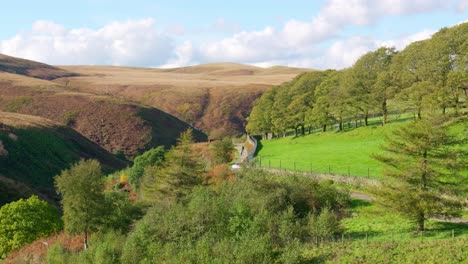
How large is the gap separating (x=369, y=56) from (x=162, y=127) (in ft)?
256

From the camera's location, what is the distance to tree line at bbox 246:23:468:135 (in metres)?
56.6

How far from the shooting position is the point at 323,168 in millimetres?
51031

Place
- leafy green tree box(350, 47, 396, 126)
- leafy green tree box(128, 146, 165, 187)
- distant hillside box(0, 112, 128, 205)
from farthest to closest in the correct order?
distant hillside box(0, 112, 128, 205)
leafy green tree box(350, 47, 396, 126)
leafy green tree box(128, 146, 165, 187)

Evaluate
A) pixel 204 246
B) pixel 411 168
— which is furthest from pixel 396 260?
pixel 204 246

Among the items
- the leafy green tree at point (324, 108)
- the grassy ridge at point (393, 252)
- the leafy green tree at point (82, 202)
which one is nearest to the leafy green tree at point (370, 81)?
the leafy green tree at point (324, 108)

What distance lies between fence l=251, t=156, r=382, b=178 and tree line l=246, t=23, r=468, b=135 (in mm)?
10732

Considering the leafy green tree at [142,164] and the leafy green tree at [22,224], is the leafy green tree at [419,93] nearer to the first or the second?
the leafy green tree at [142,164]

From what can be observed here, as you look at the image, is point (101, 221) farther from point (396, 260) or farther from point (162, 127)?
point (162, 127)

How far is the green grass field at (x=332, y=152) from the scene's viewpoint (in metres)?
49.5

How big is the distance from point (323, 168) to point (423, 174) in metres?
22.3

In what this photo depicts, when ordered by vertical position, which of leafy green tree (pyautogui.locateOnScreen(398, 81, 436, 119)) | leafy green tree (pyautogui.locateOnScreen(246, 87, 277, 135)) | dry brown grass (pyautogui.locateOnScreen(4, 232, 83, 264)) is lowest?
dry brown grass (pyautogui.locateOnScreen(4, 232, 83, 264))

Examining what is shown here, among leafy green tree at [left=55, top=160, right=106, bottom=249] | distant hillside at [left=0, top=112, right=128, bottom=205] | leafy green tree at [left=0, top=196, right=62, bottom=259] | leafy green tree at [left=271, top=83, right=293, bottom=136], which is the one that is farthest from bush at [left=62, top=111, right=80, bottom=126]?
leafy green tree at [left=55, top=160, right=106, bottom=249]

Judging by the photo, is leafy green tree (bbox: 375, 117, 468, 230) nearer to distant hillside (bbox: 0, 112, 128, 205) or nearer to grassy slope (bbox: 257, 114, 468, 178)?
grassy slope (bbox: 257, 114, 468, 178)

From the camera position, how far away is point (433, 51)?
60.9 metres
